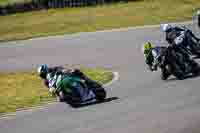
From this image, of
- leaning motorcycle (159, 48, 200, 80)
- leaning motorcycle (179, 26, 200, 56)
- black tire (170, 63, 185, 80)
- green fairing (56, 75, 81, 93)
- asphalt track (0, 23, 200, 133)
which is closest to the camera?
asphalt track (0, 23, 200, 133)

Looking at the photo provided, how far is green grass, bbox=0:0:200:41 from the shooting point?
39.2m

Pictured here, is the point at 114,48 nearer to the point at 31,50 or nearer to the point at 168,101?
the point at 31,50

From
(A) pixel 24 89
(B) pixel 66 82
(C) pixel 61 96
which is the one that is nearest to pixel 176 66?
(B) pixel 66 82

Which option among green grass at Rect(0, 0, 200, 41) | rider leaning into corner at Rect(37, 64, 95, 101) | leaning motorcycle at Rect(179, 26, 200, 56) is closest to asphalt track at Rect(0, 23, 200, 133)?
rider leaning into corner at Rect(37, 64, 95, 101)

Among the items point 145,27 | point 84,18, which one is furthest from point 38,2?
point 145,27

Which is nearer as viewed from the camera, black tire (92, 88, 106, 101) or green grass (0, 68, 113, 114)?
black tire (92, 88, 106, 101)

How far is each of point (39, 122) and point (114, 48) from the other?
14716 mm

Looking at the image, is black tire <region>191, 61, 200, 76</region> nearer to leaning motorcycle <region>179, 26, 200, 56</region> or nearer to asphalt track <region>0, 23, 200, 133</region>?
asphalt track <region>0, 23, 200, 133</region>

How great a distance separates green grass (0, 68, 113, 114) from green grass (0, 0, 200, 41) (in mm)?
13127

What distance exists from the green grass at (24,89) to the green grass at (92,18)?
1313 cm

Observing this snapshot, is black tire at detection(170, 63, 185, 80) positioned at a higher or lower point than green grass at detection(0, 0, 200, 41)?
higher

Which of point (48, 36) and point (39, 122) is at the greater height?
point (39, 122)

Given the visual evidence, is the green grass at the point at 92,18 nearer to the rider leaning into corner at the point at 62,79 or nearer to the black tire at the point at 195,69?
the black tire at the point at 195,69

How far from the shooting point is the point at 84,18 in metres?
42.9
